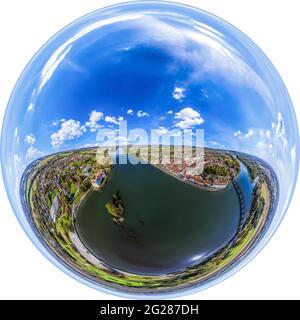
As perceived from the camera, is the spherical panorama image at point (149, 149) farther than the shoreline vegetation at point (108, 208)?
No

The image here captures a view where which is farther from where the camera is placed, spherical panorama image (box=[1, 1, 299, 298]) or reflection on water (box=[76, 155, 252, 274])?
reflection on water (box=[76, 155, 252, 274])

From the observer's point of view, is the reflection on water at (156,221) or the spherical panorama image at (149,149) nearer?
the spherical panorama image at (149,149)

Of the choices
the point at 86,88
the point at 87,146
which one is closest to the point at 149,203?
the point at 87,146

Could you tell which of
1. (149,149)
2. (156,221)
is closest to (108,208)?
(156,221)

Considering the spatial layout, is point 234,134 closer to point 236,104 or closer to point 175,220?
point 236,104

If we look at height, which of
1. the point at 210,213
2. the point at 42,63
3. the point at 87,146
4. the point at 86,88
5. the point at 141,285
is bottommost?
the point at 141,285
